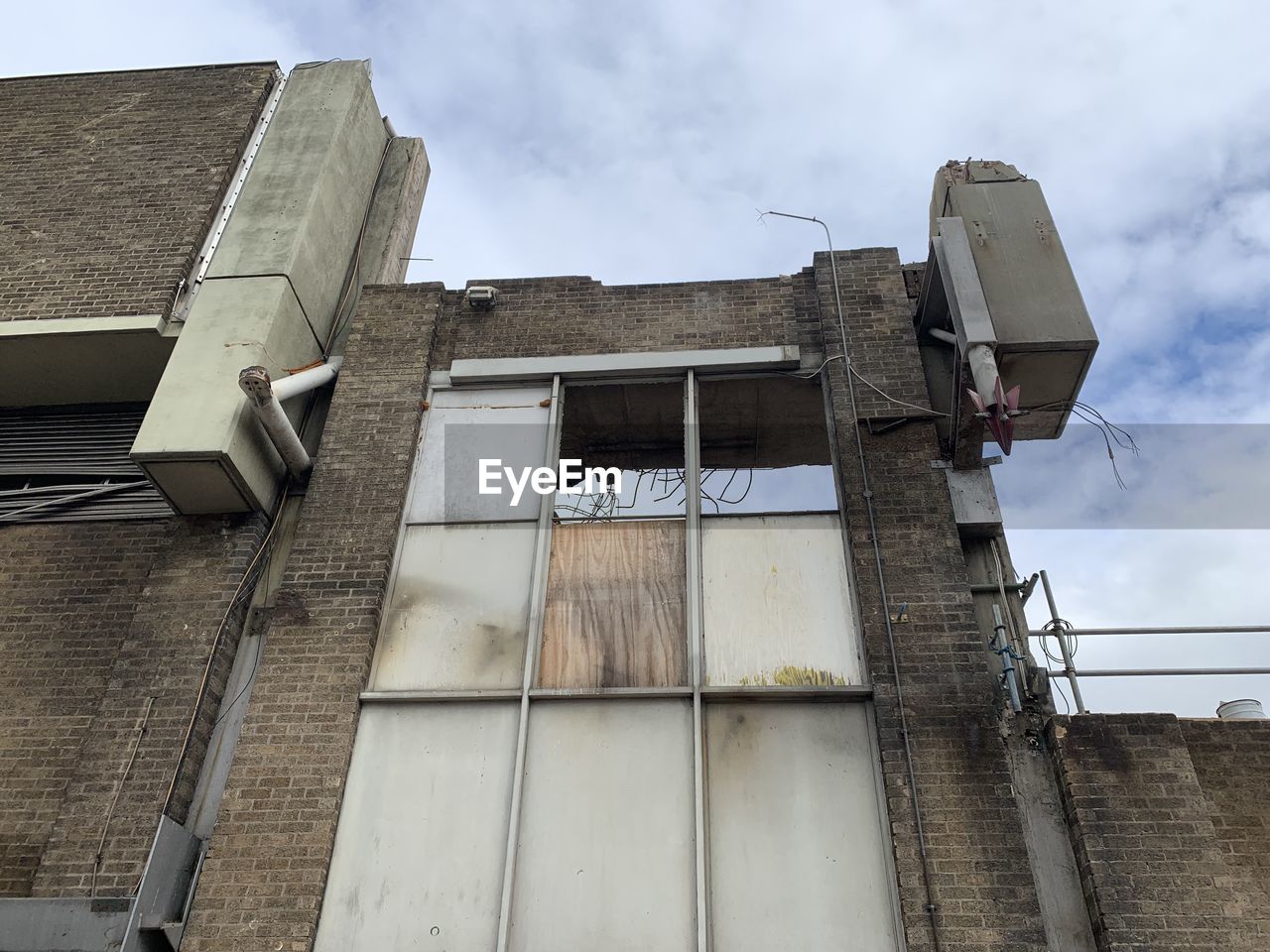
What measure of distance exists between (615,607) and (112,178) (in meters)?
7.38

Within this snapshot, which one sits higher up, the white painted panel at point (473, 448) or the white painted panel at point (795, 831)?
the white painted panel at point (473, 448)

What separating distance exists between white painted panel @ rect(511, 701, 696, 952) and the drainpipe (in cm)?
303

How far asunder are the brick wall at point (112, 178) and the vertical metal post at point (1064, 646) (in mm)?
7907

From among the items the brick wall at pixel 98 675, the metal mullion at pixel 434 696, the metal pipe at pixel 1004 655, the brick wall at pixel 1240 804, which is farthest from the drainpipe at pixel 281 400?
the brick wall at pixel 1240 804

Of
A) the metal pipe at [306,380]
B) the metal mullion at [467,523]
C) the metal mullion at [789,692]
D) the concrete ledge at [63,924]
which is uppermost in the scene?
the metal pipe at [306,380]

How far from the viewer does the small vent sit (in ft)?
27.0

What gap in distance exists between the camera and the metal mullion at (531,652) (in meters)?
5.76

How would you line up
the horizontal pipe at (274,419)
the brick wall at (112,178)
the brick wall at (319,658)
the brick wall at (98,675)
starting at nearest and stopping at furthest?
the brick wall at (319,658)
the brick wall at (98,675)
the horizontal pipe at (274,419)
the brick wall at (112,178)

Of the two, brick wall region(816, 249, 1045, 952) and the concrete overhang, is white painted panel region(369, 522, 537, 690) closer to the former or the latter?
brick wall region(816, 249, 1045, 952)

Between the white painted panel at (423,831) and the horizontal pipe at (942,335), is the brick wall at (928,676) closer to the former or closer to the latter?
the horizontal pipe at (942,335)

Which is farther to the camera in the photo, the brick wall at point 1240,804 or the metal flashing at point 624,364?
the metal flashing at point 624,364

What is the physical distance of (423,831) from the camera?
20.1 feet

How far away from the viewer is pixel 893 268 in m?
8.70

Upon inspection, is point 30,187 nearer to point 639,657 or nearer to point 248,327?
point 248,327
